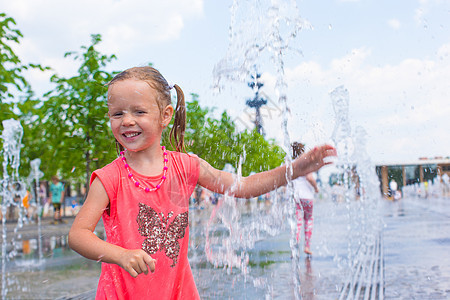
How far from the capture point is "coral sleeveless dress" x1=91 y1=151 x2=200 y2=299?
1662mm

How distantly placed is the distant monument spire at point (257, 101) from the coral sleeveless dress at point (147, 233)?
248cm

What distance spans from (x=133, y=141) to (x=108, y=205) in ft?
0.82

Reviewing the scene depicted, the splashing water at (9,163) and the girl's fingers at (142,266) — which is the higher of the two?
the splashing water at (9,163)

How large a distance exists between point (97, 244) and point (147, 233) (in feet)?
0.70

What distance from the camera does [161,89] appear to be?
185cm

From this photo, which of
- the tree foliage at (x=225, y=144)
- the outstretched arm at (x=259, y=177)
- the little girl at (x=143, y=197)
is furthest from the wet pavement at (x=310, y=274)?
the little girl at (x=143, y=197)

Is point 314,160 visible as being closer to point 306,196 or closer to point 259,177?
point 259,177

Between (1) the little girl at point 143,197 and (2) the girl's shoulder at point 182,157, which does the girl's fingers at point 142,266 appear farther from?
(2) the girl's shoulder at point 182,157

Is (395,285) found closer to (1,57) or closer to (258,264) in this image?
(258,264)

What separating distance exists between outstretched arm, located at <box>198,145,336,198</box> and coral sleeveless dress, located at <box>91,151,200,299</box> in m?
0.19

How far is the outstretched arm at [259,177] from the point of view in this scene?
1.87 m

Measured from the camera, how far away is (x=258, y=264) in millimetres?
5574

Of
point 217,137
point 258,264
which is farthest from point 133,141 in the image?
point 258,264

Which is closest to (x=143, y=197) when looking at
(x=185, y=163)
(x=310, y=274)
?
(x=185, y=163)
